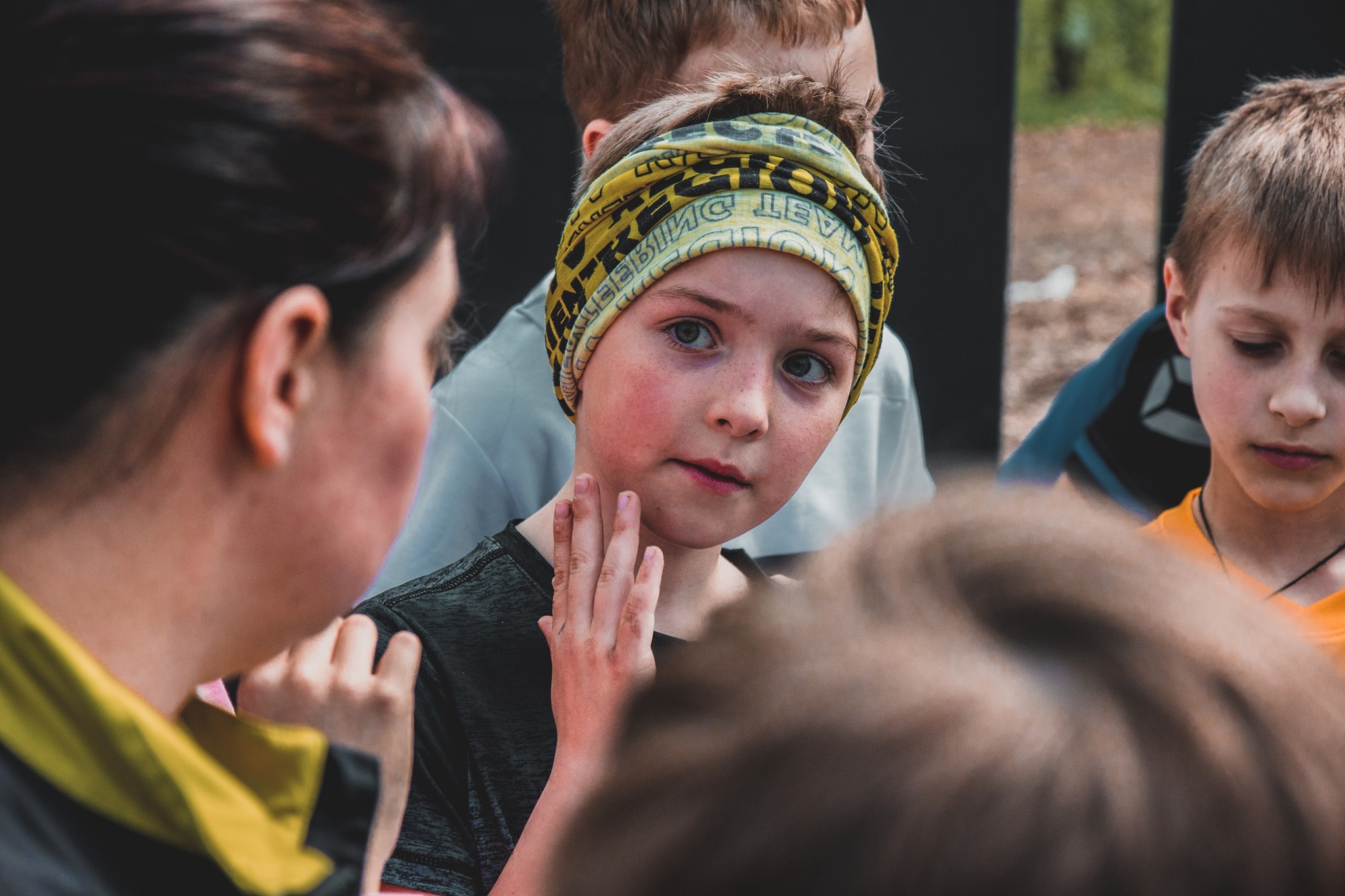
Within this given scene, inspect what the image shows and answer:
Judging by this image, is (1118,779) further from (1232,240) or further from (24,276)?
(1232,240)

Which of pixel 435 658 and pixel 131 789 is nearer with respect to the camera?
pixel 131 789

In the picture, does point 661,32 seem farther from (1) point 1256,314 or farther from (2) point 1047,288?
(2) point 1047,288

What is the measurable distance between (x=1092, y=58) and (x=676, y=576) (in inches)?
720

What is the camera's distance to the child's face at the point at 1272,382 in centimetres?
223

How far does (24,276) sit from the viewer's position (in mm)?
997

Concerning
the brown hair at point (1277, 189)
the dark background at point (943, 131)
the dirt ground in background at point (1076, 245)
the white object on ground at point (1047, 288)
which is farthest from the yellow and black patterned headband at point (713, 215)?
the white object on ground at point (1047, 288)

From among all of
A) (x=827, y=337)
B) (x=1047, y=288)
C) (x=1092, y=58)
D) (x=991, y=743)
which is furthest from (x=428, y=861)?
(x=1092, y=58)

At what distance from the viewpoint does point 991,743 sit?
0.78 meters

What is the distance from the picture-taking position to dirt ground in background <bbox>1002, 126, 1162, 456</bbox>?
8.96m

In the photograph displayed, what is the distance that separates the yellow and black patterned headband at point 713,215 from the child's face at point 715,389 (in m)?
0.03

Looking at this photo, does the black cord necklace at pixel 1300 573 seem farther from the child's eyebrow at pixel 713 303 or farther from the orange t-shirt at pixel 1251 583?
the child's eyebrow at pixel 713 303

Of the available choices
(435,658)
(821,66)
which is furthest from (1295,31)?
(435,658)

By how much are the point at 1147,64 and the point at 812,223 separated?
18744 millimetres

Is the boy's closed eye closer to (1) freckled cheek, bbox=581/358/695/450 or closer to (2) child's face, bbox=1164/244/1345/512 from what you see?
(2) child's face, bbox=1164/244/1345/512
